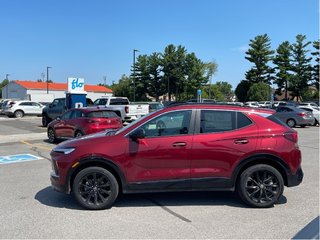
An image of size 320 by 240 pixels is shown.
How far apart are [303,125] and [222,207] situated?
20725mm

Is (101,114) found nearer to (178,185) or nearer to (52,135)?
(52,135)

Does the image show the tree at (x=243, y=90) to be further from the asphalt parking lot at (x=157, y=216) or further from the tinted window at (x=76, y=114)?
the asphalt parking lot at (x=157, y=216)

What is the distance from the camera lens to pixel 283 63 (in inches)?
2751

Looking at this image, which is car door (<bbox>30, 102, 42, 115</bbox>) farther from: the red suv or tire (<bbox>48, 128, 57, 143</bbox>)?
the red suv

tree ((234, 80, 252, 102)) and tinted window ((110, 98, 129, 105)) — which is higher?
tree ((234, 80, 252, 102))

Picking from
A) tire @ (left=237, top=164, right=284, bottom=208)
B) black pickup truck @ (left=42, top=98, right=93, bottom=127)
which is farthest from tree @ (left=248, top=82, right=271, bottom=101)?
tire @ (left=237, top=164, right=284, bottom=208)

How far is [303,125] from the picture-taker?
24.6 meters

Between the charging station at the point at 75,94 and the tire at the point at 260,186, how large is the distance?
17657 mm

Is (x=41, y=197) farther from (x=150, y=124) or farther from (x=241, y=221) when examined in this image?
(x=241, y=221)

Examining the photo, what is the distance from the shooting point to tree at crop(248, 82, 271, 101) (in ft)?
225

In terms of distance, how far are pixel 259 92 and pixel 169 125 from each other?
216ft

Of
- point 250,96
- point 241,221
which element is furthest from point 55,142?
point 250,96

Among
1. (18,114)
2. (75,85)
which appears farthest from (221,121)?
(18,114)

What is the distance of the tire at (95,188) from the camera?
5719 millimetres
